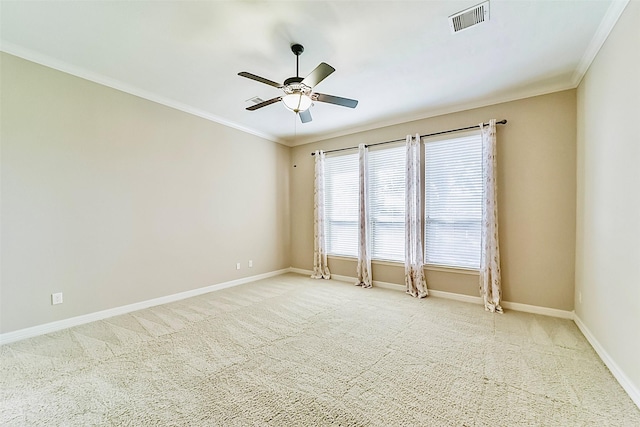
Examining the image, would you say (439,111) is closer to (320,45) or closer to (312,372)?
(320,45)

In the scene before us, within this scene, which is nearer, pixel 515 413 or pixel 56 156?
pixel 515 413

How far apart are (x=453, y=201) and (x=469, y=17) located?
8.18 ft

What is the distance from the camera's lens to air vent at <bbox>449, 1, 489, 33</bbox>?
215cm

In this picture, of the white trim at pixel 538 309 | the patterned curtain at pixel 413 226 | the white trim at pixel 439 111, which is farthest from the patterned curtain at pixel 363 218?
the white trim at pixel 538 309

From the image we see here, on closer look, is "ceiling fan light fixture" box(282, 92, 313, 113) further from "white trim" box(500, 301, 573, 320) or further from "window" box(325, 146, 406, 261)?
"white trim" box(500, 301, 573, 320)

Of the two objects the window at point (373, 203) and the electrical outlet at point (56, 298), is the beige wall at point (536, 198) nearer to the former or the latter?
the window at point (373, 203)

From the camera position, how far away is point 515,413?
1.75 m

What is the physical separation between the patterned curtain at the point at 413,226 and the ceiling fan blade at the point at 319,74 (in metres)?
2.49

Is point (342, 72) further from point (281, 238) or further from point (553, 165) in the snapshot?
point (281, 238)

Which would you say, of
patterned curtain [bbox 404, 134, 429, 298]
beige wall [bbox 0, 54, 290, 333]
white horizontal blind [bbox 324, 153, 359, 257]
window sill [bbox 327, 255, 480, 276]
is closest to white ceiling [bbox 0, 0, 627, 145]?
beige wall [bbox 0, 54, 290, 333]

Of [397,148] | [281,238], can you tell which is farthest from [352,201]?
[281,238]

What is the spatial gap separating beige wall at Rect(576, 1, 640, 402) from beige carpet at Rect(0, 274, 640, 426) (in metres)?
0.34

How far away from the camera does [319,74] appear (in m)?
2.34

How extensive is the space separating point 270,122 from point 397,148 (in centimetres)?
227
